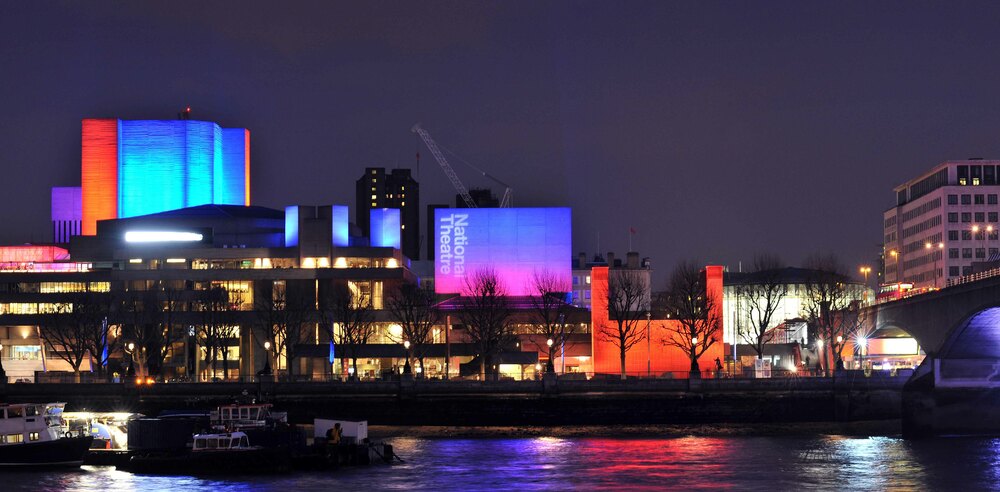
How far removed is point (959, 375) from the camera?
462 feet

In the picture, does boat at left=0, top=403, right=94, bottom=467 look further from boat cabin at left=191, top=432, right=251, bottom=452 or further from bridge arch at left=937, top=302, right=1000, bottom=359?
bridge arch at left=937, top=302, right=1000, bottom=359

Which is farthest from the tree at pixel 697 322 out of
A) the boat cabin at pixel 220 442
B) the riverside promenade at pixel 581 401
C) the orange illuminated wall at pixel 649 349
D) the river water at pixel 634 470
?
the boat cabin at pixel 220 442

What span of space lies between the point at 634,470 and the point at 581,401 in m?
41.2

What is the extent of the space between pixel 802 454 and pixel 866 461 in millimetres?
7123

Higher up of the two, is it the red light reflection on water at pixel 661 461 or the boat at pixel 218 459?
the boat at pixel 218 459

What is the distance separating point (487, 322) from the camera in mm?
191750

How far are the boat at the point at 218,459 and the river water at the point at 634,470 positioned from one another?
194cm

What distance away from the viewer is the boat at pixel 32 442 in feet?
357

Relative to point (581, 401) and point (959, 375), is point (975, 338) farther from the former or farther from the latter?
point (581, 401)

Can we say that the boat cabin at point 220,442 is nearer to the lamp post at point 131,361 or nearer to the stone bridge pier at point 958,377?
the lamp post at point 131,361

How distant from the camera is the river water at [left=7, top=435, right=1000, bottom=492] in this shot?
96.8m

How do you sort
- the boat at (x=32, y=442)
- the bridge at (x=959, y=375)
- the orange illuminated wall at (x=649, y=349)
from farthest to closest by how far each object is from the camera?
the orange illuminated wall at (x=649, y=349) < the bridge at (x=959, y=375) < the boat at (x=32, y=442)

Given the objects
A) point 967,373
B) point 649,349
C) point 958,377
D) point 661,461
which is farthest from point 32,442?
point 649,349

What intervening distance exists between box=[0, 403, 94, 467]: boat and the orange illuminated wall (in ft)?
299
